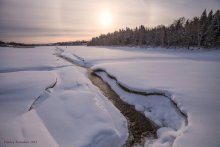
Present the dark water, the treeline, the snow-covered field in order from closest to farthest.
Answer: the snow-covered field < the dark water < the treeline

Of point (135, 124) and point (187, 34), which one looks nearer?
point (135, 124)

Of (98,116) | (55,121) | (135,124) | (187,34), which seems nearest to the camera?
(55,121)

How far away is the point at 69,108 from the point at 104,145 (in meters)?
3.81

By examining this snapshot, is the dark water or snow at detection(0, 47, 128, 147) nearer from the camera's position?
snow at detection(0, 47, 128, 147)

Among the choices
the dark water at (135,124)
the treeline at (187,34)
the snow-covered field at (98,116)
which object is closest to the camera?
the snow-covered field at (98,116)

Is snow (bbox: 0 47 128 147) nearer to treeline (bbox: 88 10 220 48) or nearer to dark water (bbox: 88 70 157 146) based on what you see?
dark water (bbox: 88 70 157 146)

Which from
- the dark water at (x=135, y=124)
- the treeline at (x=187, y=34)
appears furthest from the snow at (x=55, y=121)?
the treeline at (x=187, y=34)

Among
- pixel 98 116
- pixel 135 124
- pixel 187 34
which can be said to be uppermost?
pixel 187 34

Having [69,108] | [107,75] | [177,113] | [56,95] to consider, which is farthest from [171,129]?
[107,75]

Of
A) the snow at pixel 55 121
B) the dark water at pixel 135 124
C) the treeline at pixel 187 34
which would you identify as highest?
the treeline at pixel 187 34

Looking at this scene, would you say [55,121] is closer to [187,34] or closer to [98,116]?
[98,116]

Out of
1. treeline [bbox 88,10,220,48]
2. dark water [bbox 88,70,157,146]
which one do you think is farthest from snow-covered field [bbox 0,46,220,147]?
treeline [bbox 88,10,220,48]

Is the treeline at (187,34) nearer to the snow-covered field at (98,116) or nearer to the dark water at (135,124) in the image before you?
the snow-covered field at (98,116)

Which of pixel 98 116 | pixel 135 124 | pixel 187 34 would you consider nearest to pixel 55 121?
pixel 98 116
